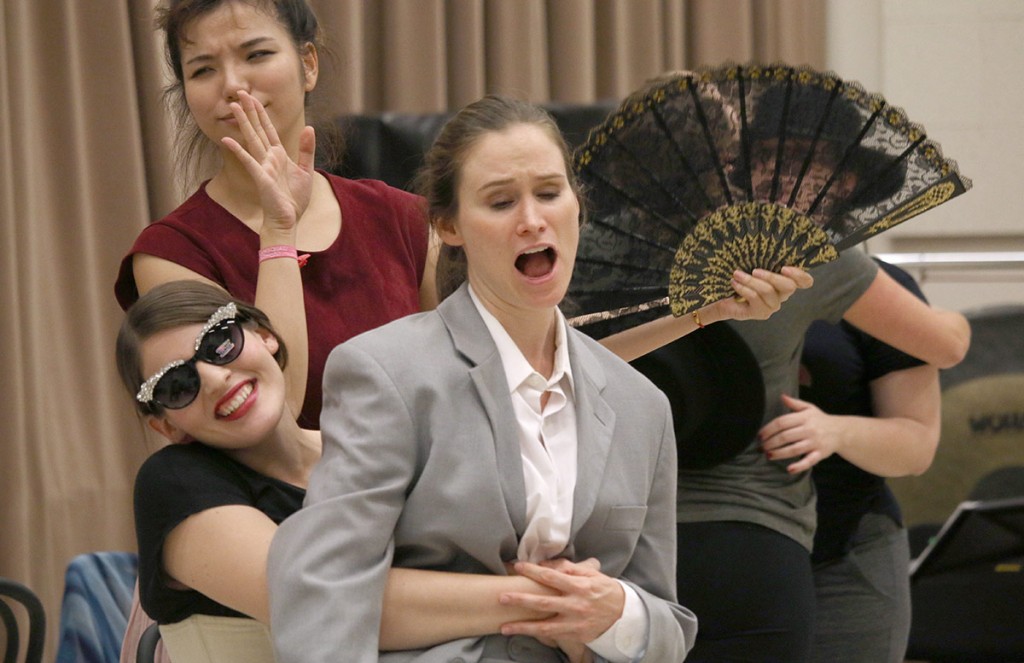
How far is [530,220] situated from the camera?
5.06ft

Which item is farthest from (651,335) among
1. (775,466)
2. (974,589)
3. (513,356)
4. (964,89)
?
(964,89)

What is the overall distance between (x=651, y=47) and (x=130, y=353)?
2611mm

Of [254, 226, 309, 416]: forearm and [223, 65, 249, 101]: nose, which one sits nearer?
[254, 226, 309, 416]: forearm

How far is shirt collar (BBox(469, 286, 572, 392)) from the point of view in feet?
5.08

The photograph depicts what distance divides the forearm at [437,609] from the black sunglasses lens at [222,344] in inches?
14.7

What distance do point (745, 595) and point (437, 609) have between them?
76cm

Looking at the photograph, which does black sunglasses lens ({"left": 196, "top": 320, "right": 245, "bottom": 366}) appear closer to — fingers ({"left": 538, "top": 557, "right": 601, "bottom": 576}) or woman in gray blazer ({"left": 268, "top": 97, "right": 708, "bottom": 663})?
woman in gray blazer ({"left": 268, "top": 97, "right": 708, "bottom": 663})

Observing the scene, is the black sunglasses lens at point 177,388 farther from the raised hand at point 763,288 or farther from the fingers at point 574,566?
the raised hand at point 763,288

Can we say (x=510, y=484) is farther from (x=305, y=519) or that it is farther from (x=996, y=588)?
(x=996, y=588)

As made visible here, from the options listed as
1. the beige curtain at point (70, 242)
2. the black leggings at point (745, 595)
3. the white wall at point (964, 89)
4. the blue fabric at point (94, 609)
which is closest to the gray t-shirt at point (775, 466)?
the black leggings at point (745, 595)

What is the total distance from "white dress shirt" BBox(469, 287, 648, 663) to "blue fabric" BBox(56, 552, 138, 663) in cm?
115

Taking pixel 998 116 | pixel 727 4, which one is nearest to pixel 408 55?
pixel 727 4

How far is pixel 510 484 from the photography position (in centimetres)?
148

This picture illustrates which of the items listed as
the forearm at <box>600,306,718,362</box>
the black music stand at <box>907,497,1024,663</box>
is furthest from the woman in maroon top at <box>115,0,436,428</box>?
the black music stand at <box>907,497,1024,663</box>
